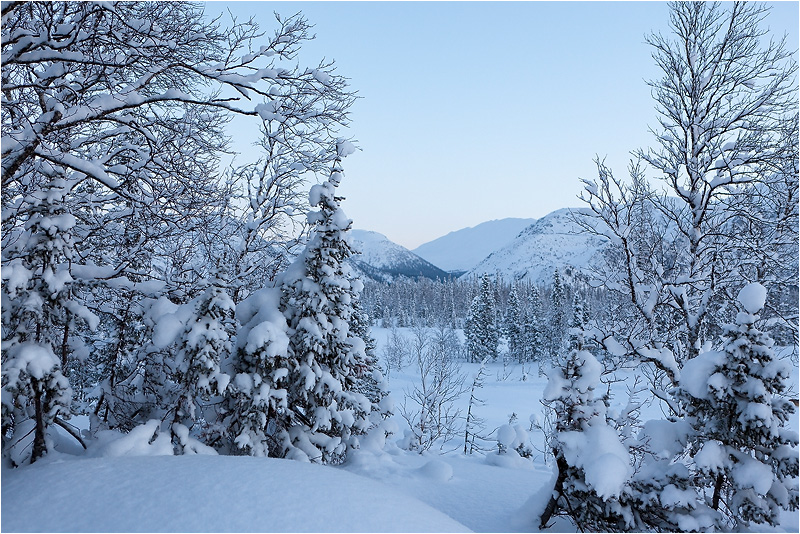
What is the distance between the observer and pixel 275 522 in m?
3.41

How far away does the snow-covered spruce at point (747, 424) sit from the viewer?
483cm

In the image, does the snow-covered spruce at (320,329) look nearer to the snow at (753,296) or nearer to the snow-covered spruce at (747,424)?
the snow-covered spruce at (747,424)

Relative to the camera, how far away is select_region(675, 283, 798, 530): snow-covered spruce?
4828 millimetres

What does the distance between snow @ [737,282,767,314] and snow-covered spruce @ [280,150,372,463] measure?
5.12 m

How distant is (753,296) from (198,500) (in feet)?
19.2

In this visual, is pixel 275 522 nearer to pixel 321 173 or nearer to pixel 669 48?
→ pixel 321 173

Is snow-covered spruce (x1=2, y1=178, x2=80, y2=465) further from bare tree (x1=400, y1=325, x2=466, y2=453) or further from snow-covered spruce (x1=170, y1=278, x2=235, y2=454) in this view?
bare tree (x1=400, y1=325, x2=466, y2=453)

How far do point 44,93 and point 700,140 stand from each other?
1057cm

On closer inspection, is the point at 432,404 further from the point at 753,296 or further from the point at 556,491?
the point at 753,296

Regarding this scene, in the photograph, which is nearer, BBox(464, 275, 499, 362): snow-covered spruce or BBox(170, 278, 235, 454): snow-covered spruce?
BBox(170, 278, 235, 454): snow-covered spruce

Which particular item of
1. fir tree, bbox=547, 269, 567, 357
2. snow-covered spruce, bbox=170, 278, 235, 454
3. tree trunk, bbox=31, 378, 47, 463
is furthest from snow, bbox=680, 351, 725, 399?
fir tree, bbox=547, 269, 567, 357

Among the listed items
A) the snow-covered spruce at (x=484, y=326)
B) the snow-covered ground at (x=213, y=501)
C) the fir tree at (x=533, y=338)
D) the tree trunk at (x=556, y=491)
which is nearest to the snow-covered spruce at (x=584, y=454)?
the tree trunk at (x=556, y=491)

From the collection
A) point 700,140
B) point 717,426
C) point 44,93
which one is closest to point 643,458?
point 717,426

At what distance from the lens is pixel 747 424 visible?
15.9 ft
